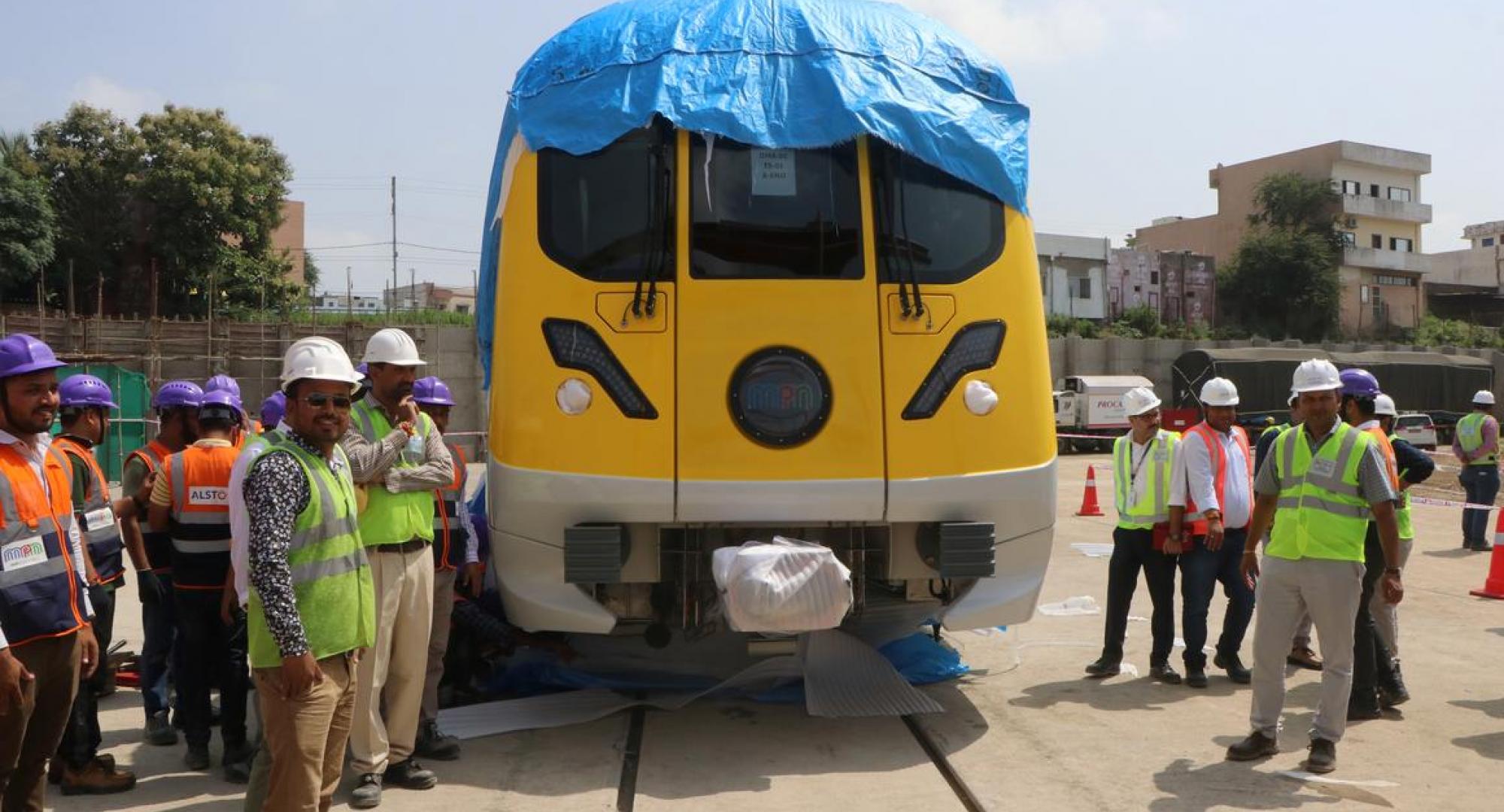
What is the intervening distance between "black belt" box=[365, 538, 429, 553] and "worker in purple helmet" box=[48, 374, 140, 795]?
1113mm

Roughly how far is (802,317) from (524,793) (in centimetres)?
239

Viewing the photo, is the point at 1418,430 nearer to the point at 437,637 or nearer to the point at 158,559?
the point at 437,637

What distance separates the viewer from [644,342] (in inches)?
217

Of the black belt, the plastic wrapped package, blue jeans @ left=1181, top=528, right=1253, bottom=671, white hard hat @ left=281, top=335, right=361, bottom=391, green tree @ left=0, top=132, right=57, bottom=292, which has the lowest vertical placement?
blue jeans @ left=1181, top=528, right=1253, bottom=671

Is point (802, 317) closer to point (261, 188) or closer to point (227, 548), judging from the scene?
point (227, 548)

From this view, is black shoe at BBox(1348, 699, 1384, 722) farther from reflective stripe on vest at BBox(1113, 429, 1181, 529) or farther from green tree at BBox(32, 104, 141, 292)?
green tree at BBox(32, 104, 141, 292)

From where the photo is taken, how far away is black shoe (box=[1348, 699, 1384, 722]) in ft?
21.3

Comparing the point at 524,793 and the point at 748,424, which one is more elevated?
the point at 748,424

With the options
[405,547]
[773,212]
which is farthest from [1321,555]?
[405,547]

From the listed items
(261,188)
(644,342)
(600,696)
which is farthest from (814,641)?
(261,188)

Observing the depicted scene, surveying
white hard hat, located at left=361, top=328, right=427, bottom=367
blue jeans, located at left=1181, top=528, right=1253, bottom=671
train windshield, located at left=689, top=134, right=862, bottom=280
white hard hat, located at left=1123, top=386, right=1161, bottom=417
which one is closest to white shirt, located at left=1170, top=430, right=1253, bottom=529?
blue jeans, located at left=1181, top=528, right=1253, bottom=671

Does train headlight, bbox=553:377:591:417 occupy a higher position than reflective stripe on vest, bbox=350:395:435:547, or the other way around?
train headlight, bbox=553:377:591:417

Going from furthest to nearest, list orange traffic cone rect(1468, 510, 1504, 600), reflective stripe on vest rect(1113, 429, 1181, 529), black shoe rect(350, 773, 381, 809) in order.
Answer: orange traffic cone rect(1468, 510, 1504, 600) → reflective stripe on vest rect(1113, 429, 1181, 529) → black shoe rect(350, 773, 381, 809)

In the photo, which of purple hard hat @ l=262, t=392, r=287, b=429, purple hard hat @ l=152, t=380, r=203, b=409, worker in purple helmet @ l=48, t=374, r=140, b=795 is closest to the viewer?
worker in purple helmet @ l=48, t=374, r=140, b=795
